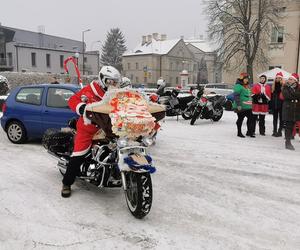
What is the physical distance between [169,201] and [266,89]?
6.58 m

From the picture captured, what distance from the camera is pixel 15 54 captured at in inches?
2122

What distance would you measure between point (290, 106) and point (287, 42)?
102 feet

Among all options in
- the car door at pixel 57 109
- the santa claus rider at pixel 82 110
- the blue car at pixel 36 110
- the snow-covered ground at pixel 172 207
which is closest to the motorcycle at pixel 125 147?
the santa claus rider at pixel 82 110

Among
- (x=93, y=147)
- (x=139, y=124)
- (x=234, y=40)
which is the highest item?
(x=234, y=40)

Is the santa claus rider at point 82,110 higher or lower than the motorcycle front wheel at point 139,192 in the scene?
higher

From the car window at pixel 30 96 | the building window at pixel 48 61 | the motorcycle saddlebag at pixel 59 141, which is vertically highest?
the building window at pixel 48 61

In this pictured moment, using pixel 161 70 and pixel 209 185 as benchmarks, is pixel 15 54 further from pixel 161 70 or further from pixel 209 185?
pixel 209 185

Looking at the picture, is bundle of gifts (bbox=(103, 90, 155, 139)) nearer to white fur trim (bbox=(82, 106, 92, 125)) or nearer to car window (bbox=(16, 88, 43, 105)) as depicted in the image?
white fur trim (bbox=(82, 106, 92, 125))

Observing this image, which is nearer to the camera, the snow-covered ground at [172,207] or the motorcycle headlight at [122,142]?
Result: the snow-covered ground at [172,207]

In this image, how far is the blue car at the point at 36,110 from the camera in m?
8.23

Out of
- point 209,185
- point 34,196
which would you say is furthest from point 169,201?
point 34,196

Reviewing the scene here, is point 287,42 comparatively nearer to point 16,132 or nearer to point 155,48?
point 16,132

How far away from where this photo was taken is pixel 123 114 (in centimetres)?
421

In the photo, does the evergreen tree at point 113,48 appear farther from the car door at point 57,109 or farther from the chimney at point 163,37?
the car door at point 57,109
